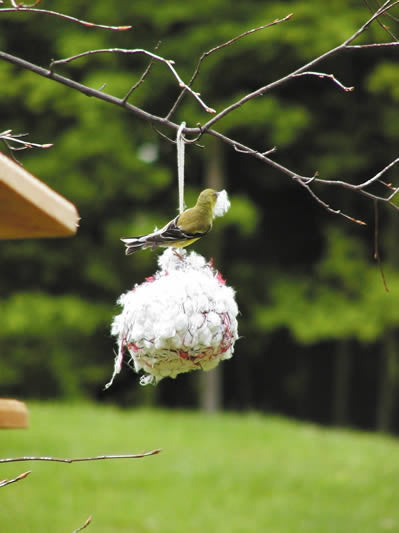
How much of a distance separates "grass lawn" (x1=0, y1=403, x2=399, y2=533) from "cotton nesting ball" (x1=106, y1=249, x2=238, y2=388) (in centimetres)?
373

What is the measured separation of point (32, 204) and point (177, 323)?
0.46 m

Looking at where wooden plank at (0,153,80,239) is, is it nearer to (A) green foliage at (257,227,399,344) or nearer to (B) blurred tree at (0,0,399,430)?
(B) blurred tree at (0,0,399,430)

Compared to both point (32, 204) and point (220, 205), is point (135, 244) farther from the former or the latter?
point (32, 204)

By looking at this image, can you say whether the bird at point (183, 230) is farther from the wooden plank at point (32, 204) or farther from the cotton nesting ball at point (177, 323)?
the wooden plank at point (32, 204)

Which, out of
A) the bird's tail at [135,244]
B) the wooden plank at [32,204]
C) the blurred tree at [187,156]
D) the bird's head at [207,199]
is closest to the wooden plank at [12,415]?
the wooden plank at [32,204]

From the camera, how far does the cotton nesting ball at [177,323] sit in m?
1.85

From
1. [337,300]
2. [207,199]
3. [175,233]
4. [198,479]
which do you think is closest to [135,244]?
[175,233]

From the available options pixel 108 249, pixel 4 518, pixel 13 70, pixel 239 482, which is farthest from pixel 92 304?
pixel 4 518

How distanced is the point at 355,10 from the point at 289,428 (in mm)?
5474

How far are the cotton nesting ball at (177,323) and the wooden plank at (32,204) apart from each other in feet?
1.03

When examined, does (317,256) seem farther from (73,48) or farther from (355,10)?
(73,48)

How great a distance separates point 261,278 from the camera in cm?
1180

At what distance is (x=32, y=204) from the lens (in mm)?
1601

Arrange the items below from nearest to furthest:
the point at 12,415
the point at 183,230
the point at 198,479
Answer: the point at 12,415 → the point at 183,230 → the point at 198,479
